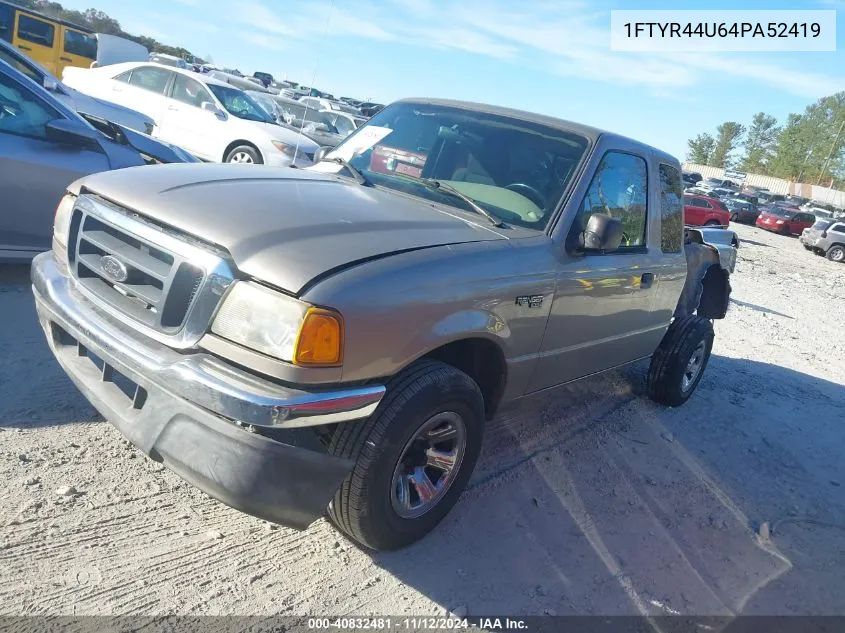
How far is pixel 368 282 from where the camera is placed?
2371 mm

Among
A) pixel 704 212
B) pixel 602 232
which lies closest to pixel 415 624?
pixel 602 232

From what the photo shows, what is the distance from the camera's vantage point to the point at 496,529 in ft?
10.7

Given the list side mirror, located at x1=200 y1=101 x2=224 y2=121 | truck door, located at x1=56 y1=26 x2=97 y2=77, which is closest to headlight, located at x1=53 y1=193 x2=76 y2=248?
side mirror, located at x1=200 y1=101 x2=224 y2=121

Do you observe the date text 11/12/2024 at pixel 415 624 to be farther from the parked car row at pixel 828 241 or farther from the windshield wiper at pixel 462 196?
the parked car row at pixel 828 241

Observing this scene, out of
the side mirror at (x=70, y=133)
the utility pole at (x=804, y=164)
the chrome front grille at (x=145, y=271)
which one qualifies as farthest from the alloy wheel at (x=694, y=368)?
the utility pole at (x=804, y=164)

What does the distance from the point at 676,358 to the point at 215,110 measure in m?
8.98

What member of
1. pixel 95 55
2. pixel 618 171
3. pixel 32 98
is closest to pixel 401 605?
pixel 618 171

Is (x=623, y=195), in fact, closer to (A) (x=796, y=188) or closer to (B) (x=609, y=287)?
(B) (x=609, y=287)

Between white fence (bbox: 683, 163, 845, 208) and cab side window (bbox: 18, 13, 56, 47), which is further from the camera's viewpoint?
white fence (bbox: 683, 163, 845, 208)

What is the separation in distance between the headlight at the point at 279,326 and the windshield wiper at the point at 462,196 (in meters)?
1.32

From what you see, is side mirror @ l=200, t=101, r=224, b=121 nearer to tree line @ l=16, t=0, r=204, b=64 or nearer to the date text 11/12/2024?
the date text 11/12/2024

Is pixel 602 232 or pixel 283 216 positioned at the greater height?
pixel 602 232

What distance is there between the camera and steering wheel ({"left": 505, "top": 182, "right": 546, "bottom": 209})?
348 centimetres

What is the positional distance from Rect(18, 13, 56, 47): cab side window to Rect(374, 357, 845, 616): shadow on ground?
59.0 ft
